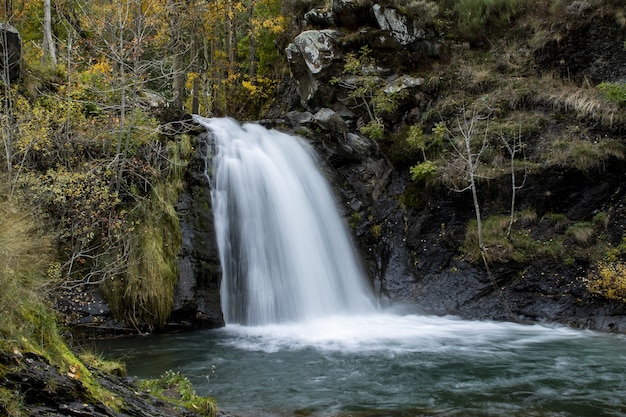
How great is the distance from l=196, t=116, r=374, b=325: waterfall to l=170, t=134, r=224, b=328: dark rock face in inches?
8.5

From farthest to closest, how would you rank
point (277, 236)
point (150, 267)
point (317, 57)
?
point (317, 57)
point (277, 236)
point (150, 267)

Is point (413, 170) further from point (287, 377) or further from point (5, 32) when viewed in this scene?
point (5, 32)

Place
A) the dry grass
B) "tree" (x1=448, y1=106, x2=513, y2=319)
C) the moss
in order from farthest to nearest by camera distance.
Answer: "tree" (x1=448, y1=106, x2=513, y2=319) → the moss → the dry grass

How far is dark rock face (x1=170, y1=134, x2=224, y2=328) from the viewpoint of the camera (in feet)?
29.3

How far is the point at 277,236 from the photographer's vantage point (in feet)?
35.6

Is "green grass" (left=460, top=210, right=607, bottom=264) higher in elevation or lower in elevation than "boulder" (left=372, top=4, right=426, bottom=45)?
lower

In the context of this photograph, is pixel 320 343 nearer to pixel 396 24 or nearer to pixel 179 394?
pixel 179 394

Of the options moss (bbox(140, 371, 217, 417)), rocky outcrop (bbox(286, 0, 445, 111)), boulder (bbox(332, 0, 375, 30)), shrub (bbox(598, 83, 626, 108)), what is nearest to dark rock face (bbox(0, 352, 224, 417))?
moss (bbox(140, 371, 217, 417))

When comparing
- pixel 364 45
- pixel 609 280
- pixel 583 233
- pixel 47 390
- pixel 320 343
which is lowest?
pixel 320 343

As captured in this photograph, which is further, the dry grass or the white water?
the white water

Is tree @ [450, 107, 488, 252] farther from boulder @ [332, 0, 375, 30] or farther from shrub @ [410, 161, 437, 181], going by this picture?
boulder @ [332, 0, 375, 30]

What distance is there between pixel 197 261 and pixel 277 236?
2.07 m

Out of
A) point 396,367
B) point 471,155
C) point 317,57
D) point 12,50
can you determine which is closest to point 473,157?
point 471,155

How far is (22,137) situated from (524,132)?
34.4 ft
